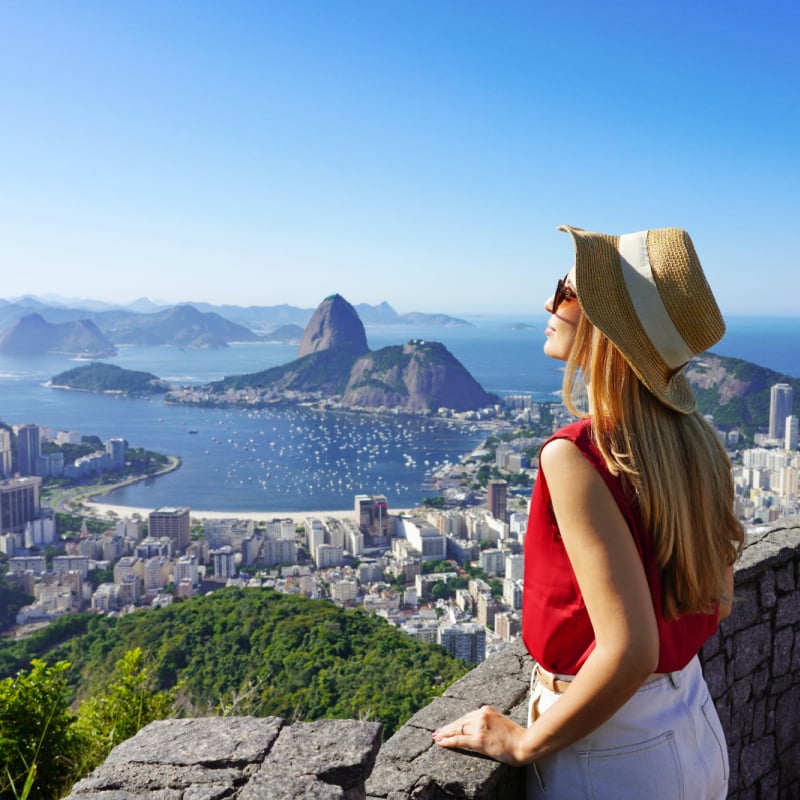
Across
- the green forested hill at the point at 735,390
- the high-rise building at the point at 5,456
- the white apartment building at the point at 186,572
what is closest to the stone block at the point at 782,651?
the white apartment building at the point at 186,572

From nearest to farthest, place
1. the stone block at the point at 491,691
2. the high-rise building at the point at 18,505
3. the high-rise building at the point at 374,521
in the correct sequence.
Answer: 1. the stone block at the point at 491,691
2. the high-rise building at the point at 374,521
3. the high-rise building at the point at 18,505

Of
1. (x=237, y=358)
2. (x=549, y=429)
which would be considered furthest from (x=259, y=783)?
(x=237, y=358)

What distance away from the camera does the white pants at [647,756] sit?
0.87 meters

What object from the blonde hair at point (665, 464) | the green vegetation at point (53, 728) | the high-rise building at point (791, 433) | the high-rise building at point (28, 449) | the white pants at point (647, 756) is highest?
the blonde hair at point (665, 464)

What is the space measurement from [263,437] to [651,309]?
4272 centimetres

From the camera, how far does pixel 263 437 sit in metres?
42.8

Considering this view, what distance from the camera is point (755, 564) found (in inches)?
74.3

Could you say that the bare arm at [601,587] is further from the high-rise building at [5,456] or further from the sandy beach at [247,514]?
the high-rise building at [5,456]

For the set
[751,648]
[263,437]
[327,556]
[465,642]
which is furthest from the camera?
[263,437]

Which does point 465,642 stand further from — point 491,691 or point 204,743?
point 204,743

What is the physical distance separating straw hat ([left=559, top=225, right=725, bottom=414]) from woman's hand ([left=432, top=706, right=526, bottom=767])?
0.46 meters

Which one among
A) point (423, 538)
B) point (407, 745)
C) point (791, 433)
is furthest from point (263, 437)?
point (407, 745)

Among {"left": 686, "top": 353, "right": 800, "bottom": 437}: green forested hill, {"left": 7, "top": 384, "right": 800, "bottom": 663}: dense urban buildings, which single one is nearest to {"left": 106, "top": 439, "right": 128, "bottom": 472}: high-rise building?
{"left": 7, "top": 384, "right": 800, "bottom": 663}: dense urban buildings

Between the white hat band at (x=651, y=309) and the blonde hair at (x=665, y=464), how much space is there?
0.14 feet
